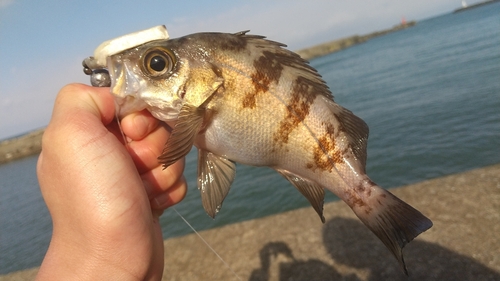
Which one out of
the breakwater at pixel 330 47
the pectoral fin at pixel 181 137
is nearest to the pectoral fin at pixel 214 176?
the pectoral fin at pixel 181 137

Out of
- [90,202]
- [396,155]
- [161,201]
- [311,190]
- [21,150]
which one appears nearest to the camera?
[90,202]

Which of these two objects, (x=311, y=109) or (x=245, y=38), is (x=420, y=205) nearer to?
(x=311, y=109)

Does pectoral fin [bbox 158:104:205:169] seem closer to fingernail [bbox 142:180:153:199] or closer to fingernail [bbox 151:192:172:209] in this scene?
fingernail [bbox 142:180:153:199]

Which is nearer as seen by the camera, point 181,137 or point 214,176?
point 181,137

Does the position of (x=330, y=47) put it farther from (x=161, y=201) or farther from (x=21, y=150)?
(x=161, y=201)

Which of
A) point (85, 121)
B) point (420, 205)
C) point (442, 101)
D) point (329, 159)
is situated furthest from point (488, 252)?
point (442, 101)

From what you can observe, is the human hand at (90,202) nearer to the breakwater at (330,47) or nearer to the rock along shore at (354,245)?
the rock along shore at (354,245)

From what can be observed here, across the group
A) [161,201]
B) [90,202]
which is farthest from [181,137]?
[161,201]

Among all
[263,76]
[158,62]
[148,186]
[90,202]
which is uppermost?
[158,62]

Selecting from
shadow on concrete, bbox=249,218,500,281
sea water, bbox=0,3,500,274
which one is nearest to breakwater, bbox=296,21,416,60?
sea water, bbox=0,3,500,274
